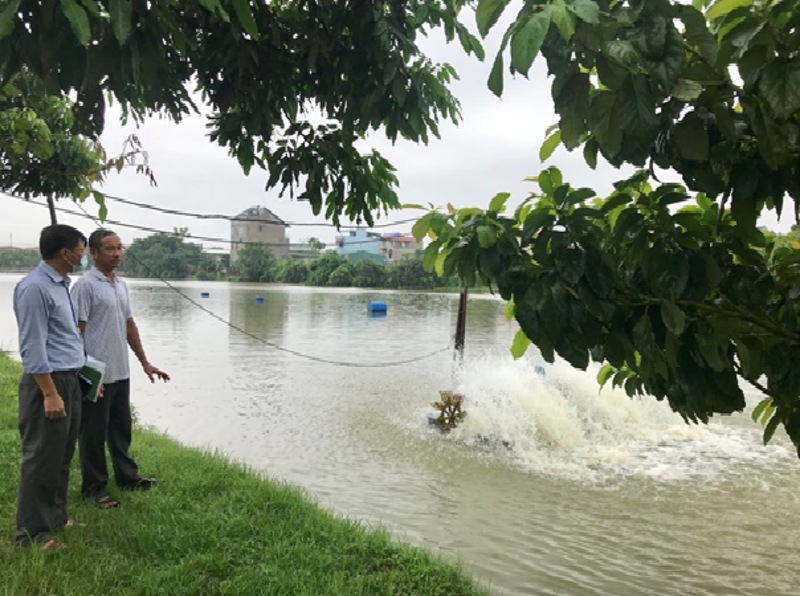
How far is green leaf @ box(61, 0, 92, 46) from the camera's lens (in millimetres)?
1221

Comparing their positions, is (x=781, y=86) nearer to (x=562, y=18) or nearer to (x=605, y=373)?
(x=562, y=18)

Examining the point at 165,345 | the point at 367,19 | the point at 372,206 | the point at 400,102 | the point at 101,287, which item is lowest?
the point at 165,345

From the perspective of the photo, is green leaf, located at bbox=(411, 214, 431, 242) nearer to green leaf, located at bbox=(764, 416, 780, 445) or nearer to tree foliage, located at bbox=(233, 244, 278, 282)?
green leaf, located at bbox=(764, 416, 780, 445)

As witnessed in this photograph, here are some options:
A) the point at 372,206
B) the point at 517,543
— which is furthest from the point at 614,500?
the point at 372,206

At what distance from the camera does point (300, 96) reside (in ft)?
9.32

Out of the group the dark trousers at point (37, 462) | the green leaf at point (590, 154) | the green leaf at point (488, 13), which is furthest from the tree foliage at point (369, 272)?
the green leaf at point (488, 13)

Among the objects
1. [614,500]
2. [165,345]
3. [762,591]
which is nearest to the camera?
[762,591]

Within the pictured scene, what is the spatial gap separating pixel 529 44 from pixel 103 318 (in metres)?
3.94

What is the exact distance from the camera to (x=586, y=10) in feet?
3.43

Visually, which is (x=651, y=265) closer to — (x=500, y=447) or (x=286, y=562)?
(x=286, y=562)

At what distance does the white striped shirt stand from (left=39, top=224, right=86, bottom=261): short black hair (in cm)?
63

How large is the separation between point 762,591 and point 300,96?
5227 millimetres

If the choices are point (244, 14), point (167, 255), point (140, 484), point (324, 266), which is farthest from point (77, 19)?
point (324, 266)

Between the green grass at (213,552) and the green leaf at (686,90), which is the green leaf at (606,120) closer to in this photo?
the green leaf at (686,90)
